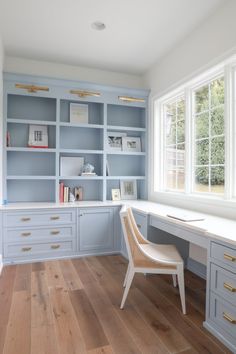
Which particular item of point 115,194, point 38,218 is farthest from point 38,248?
point 115,194

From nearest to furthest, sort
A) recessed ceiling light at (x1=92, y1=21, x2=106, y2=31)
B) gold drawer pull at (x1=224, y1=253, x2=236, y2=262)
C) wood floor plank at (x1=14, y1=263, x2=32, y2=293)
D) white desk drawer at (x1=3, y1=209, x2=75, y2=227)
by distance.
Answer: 1. gold drawer pull at (x1=224, y1=253, x2=236, y2=262)
2. wood floor plank at (x1=14, y1=263, x2=32, y2=293)
3. recessed ceiling light at (x1=92, y1=21, x2=106, y2=31)
4. white desk drawer at (x1=3, y1=209, x2=75, y2=227)

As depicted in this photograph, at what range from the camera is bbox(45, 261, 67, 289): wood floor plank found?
2.59 metres

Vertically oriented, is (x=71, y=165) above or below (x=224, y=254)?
above

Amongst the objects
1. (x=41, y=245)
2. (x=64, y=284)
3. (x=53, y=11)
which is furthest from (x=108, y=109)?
(x=64, y=284)

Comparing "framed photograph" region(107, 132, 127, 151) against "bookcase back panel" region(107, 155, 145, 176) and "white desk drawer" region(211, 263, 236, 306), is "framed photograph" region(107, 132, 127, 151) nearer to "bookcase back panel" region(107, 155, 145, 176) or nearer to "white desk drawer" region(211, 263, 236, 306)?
"bookcase back panel" region(107, 155, 145, 176)

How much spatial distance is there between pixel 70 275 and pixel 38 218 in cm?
85

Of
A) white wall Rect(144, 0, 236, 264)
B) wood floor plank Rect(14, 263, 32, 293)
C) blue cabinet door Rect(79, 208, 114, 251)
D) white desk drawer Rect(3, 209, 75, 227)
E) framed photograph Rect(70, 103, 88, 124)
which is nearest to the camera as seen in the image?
white wall Rect(144, 0, 236, 264)

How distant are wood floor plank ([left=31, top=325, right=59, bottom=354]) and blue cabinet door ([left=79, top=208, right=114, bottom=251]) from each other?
1.58m

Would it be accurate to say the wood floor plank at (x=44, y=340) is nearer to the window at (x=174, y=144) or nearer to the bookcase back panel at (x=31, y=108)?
the window at (x=174, y=144)

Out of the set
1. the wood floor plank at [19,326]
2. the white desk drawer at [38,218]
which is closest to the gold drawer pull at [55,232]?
the white desk drawer at [38,218]

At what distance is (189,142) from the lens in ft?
10.2

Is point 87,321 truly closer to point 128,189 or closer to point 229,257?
point 229,257

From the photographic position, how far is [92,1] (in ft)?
7.90

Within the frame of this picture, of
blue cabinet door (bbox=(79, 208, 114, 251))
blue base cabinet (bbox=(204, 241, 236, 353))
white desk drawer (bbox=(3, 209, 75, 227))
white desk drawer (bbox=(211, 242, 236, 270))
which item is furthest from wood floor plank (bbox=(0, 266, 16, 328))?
white desk drawer (bbox=(211, 242, 236, 270))
